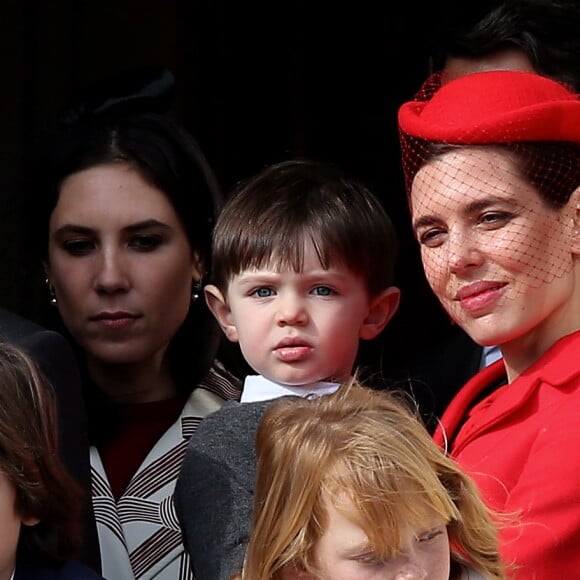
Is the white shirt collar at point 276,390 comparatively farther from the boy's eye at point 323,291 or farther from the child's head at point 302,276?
the boy's eye at point 323,291

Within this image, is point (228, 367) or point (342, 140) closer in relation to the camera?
point (228, 367)

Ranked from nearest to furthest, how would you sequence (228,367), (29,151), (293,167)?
(293,167), (228,367), (29,151)

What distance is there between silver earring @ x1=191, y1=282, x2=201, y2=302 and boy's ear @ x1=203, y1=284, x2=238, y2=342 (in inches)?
16.9

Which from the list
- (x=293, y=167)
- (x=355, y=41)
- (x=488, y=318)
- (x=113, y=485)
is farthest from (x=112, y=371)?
(x=355, y=41)

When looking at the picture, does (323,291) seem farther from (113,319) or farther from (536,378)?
(113,319)

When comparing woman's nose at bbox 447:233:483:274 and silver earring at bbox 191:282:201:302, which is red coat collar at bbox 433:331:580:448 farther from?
silver earring at bbox 191:282:201:302

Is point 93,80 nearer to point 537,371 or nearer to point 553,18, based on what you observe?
point 553,18

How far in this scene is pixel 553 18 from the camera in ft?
10.6

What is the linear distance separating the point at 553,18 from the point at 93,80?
1.48 metres

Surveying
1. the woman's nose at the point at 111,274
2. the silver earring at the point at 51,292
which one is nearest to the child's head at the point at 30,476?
the woman's nose at the point at 111,274

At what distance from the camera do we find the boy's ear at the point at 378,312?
2832 millimetres

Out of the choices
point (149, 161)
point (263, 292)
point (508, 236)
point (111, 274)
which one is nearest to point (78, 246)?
point (111, 274)

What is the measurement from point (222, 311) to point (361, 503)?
0.76 metres

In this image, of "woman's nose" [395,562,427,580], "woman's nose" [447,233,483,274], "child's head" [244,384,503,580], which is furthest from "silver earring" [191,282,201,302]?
"woman's nose" [395,562,427,580]
